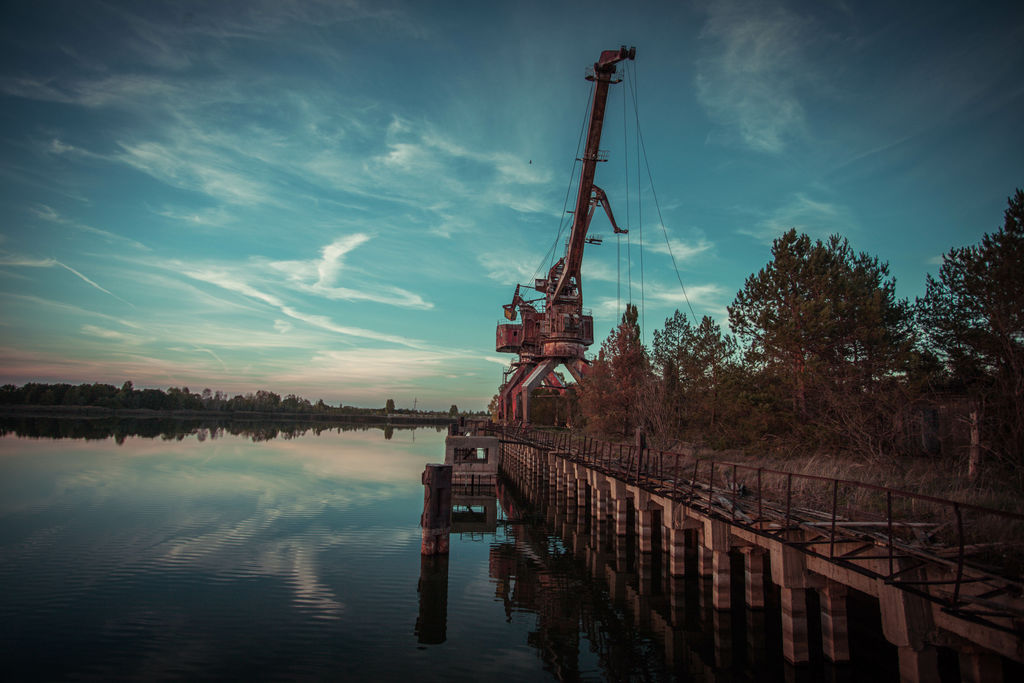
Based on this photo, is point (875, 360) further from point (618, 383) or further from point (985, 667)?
point (618, 383)

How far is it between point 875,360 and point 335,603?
18.7 meters

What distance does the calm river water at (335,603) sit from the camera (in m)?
9.62

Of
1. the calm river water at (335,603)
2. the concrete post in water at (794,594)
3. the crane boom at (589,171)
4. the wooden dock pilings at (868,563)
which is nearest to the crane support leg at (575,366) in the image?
the crane boom at (589,171)

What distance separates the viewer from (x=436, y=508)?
53.3 ft

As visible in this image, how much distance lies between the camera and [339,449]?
2338 inches

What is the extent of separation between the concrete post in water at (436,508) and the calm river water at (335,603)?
0.58m

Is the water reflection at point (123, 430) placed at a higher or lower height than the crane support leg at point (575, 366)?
lower

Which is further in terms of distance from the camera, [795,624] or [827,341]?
[827,341]

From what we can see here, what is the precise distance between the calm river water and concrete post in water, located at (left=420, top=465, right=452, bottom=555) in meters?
0.58

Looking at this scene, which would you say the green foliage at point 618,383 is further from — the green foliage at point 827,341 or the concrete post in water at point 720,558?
the concrete post in water at point 720,558

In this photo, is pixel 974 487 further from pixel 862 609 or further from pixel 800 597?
pixel 800 597

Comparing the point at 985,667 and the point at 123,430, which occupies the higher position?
the point at 985,667

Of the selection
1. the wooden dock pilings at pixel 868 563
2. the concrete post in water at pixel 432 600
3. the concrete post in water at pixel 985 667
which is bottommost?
the concrete post in water at pixel 432 600

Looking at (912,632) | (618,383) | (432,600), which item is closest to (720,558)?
(912,632)
